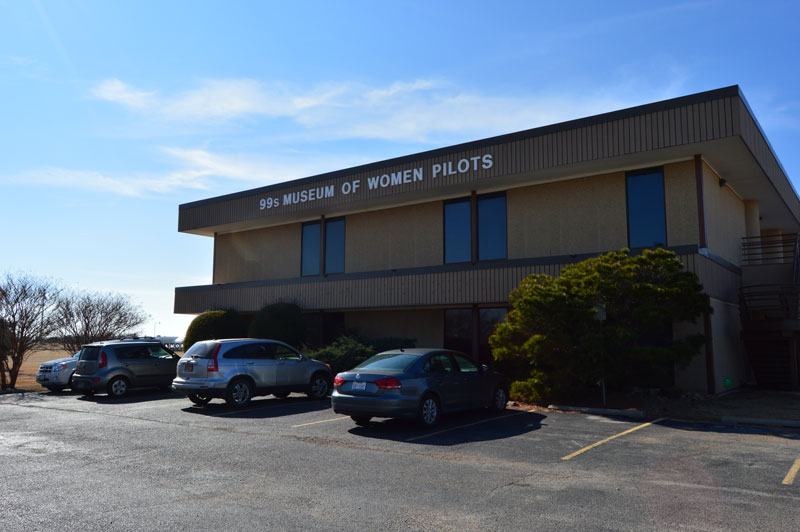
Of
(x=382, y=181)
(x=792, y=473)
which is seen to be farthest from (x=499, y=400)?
(x=382, y=181)

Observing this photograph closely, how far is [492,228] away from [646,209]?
4.93m

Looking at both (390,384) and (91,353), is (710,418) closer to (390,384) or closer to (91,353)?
(390,384)

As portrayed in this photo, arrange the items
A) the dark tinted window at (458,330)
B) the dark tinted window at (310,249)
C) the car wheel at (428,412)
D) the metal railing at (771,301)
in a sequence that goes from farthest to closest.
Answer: the dark tinted window at (310,249), the dark tinted window at (458,330), the metal railing at (771,301), the car wheel at (428,412)

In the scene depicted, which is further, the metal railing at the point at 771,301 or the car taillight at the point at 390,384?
the metal railing at the point at 771,301

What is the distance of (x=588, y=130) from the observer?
17.4 m

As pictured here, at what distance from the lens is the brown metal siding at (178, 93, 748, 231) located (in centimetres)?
1553

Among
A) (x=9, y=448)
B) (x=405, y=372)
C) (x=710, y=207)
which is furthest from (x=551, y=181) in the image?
(x=9, y=448)

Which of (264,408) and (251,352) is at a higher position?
(251,352)

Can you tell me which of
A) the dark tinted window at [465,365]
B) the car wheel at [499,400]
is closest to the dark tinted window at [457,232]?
the car wheel at [499,400]

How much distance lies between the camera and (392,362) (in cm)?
1244

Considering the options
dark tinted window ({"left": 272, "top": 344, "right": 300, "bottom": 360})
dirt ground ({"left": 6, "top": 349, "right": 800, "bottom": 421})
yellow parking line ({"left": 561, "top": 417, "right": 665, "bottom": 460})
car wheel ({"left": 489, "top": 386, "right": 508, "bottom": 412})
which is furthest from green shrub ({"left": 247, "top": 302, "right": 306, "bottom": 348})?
yellow parking line ({"left": 561, "top": 417, "right": 665, "bottom": 460})

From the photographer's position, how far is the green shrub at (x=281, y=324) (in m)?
22.8

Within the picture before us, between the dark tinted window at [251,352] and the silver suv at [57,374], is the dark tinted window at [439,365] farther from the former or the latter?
the silver suv at [57,374]

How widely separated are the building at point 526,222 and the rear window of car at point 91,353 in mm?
7209
